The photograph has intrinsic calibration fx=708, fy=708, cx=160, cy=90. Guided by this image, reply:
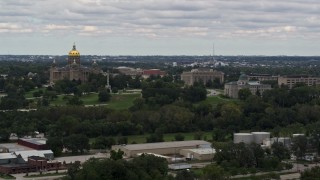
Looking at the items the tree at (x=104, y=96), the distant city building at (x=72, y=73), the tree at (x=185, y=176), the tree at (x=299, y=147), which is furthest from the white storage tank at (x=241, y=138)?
the distant city building at (x=72, y=73)

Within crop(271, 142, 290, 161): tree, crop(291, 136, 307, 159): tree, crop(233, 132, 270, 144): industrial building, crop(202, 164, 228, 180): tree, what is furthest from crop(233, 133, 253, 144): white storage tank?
crop(202, 164, 228, 180): tree

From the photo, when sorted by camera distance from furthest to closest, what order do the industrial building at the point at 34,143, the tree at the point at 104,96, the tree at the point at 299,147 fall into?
the tree at the point at 104,96 < the industrial building at the point at 34,143 < the tree at the point at 299,147

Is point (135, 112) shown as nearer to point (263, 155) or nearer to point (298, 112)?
point (298, 112)

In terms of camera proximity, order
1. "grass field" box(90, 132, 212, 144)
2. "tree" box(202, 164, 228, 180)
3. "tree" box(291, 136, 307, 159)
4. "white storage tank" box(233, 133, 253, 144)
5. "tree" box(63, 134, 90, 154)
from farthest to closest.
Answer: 1. "grass field" box(90, 132, 212, 144)
2. "white storage tank" box(233, 133, 253, 144)
3. "tree" box(63, 134, 90, 154)
4. "tree" box(291, 136, 307, 159)
5. "tree" box(202, 164, 228, 180)

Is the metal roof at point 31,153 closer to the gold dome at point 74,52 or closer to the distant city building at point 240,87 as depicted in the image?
the distant city building at point 240,87

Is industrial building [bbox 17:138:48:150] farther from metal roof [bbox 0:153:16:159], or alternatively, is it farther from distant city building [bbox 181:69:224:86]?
distant city building [bbox 181:69:224:86]

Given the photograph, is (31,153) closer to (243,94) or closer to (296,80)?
(243,94)

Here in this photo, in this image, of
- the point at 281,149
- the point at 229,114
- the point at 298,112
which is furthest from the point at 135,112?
the point at 281,149

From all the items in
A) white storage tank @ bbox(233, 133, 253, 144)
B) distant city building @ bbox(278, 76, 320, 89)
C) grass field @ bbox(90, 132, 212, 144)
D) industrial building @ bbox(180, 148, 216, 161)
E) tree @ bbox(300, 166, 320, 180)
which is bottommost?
grass field @ bbox(90, 132, 212, 144)
